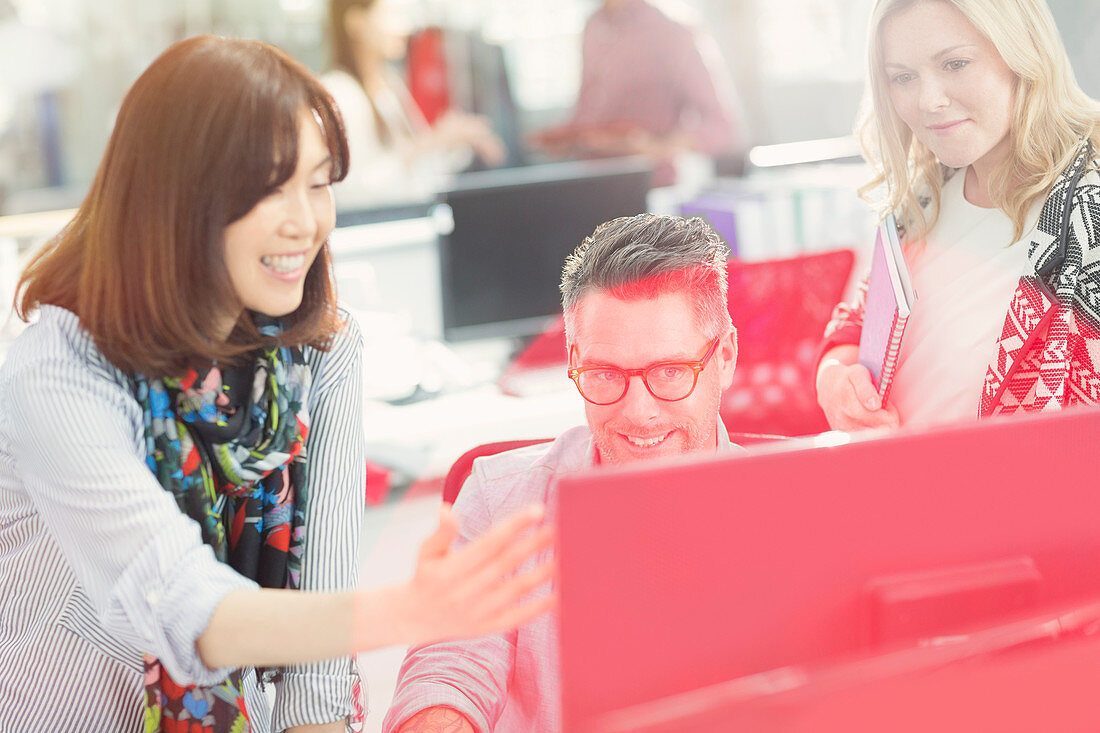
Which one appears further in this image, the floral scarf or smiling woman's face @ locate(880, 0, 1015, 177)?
smiling woman's face @ locate(880, 0, 1015, 177)

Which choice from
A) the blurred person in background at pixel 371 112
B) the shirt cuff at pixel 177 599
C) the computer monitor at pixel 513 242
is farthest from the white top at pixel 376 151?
the shirt cuff at pixel 177 599

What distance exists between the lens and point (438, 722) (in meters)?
1.06

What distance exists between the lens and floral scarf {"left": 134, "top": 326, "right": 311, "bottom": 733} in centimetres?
98

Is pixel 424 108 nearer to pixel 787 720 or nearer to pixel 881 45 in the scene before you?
pixel 881 45

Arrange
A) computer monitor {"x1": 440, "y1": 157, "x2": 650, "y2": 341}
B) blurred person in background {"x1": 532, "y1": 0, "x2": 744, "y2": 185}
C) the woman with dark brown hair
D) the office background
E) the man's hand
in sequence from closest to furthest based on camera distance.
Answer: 1. the woman with dark brown hair
2. the man's hand
3. computer monitor {"x1": 440, "y1": 157, "x2": 650, "y2": 341}
4. blurred person in background {"x1": 532, "y1": 0, "x2": 744, "y2": 185}
5. the office background

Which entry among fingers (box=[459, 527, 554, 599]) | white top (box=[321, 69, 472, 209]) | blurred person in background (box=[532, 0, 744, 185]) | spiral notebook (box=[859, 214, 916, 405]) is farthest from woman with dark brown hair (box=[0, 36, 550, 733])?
blurred person in background (box=[532, 0, 744, 185])

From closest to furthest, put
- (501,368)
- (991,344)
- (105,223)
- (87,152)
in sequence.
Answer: (105,223) → (991,344) → (501,368) → (87,152)

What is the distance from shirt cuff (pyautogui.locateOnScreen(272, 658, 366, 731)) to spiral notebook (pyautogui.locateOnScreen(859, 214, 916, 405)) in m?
0.76

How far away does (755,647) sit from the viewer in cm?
71

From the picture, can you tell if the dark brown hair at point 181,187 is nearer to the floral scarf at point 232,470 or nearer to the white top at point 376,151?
the floral scarf at point 232,470

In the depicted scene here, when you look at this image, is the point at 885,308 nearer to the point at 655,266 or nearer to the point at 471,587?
the point at 655,266

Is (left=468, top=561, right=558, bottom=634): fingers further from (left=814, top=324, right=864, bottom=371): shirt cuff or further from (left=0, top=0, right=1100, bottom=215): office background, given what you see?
(left=0, top=0, right=1100, bottom=215): office background

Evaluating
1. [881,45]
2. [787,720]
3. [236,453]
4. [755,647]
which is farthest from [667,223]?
[787,720]

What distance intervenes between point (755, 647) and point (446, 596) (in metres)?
0.21
